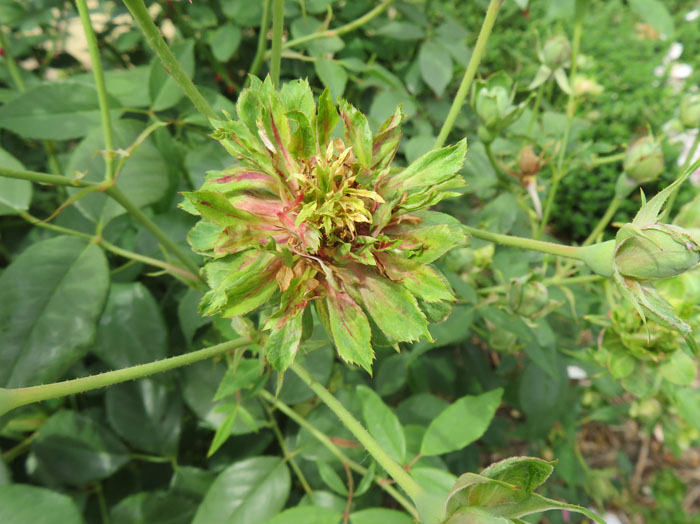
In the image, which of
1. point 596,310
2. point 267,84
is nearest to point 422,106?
point 596,310

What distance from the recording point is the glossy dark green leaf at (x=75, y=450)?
1096mm

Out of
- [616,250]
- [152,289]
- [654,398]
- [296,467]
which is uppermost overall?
[616,250]

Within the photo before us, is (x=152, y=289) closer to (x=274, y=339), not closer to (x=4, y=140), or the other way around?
(x=4, y=140)

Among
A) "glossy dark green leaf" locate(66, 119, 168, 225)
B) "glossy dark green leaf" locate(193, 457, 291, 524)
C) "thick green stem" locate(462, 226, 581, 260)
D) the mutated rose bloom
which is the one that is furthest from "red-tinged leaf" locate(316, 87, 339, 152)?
"glossy dark green leaf" locate(193, 457, 291, 524)

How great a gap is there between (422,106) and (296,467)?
123 cm

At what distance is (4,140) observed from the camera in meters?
1.32

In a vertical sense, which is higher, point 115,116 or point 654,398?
point 115,116

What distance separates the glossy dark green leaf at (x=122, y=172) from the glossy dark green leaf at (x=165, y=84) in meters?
0.10

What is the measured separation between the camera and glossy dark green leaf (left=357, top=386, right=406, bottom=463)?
85 cm

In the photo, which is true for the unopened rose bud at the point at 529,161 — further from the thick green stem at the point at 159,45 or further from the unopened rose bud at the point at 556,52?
the thick green stem at the point at 159,45

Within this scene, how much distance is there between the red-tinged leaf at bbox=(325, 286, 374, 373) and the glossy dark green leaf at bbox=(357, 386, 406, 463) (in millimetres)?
366

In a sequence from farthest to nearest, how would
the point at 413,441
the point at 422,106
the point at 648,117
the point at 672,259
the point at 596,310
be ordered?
the point at 648,117, the point at 422,106, the point at 596,310, the point at 413,441, the point at 672,259

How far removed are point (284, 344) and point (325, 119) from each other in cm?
29

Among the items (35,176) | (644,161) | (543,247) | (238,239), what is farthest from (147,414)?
(644,161)
